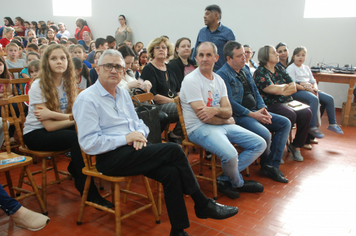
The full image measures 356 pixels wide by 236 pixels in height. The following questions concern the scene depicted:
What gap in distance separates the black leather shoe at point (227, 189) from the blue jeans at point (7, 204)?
1511mm

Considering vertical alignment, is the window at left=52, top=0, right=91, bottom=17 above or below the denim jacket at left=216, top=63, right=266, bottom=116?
above

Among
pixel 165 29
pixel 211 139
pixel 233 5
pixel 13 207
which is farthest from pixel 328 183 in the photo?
pixel 165 29

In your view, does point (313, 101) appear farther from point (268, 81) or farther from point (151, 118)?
point (151, 118)

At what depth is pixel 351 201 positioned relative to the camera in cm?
256

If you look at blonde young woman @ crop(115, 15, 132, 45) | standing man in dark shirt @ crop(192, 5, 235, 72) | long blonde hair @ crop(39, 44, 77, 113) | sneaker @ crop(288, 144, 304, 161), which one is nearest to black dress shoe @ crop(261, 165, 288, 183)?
sneaker @ crop(288, 144, 304, 161)

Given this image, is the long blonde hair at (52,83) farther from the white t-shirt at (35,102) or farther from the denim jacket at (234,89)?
the denim jacket at (234,89)

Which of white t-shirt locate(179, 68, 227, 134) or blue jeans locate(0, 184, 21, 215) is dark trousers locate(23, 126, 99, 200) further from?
white t-shirt locate(179, 68, 227, 134)

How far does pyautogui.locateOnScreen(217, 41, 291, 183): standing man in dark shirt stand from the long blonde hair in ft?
4.37

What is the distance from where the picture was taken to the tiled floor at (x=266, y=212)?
2.06 m

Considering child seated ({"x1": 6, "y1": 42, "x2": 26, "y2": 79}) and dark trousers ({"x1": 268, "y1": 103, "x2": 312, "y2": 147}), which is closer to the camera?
dark trousers ({"x1": 268, "y1": 103, "x2": 312, "y2": 147})

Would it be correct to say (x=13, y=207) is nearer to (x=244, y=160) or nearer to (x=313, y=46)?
(x=244, y=160)

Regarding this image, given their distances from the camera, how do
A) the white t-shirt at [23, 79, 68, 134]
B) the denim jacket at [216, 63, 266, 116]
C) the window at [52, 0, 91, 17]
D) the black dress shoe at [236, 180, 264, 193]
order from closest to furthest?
the white t-shirt at [23, 79, 68, 134] < the black dress shoe at [236, 180, 264, 193] < the denim jacket at [216, 63, 266, 116] < the window at [52, 0, 91, 17]

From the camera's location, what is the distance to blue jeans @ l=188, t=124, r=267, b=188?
2355mm

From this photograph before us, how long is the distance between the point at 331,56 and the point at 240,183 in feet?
14.9
